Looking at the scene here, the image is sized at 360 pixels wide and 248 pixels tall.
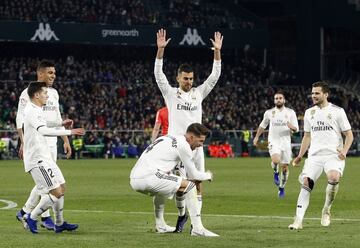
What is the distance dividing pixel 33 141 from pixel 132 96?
47.8 meters

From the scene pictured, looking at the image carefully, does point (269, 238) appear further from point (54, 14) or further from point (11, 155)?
point (54, 14)

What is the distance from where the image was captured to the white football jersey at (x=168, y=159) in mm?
15273

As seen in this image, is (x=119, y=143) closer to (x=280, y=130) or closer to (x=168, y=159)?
(x=280, y=130)

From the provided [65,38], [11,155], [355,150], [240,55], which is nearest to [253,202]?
[11,155]

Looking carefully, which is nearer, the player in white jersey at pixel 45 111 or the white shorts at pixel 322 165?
the player in white jersey at pixel 45 111

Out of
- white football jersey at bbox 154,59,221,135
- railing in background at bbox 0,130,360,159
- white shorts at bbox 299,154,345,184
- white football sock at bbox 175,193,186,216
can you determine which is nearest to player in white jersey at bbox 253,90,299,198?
white shorts at bbox 299,154,345,184

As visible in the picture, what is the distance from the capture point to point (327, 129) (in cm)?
1770

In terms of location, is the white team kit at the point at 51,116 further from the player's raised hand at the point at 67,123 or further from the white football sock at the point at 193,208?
the white football sock at the point at 193,208

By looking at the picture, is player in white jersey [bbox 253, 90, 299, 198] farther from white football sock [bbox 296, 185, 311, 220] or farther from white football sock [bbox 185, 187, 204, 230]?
white football sock [bbox 185, 187, 204, 230]

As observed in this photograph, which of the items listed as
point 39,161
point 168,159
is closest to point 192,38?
point 39,161

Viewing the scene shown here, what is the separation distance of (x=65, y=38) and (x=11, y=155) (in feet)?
45.7

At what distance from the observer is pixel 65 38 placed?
6531cm

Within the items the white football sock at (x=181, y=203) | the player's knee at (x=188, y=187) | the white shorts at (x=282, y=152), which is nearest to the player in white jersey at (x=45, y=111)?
the white football sock at (x=181, y=203)

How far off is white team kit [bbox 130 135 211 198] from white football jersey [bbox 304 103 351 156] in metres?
3.06
